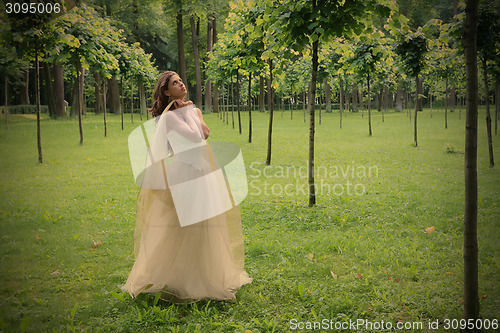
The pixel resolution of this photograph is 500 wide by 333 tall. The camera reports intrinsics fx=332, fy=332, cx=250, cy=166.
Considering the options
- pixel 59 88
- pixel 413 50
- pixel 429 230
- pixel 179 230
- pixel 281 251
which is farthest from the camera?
pixel 59 88

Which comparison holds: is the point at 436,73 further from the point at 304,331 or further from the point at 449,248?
the point at 304,331

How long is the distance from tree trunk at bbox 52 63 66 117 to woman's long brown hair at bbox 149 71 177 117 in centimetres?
2252

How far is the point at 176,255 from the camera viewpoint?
3490mm

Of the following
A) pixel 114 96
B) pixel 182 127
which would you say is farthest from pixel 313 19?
pixel 114 96

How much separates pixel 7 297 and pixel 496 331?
4.92 metres

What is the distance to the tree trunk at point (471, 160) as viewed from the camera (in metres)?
2.58

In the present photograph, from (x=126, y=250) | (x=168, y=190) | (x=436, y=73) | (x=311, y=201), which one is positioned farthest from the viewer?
(x=436, y=73)

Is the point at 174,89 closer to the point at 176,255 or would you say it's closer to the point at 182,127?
the point at 182,127

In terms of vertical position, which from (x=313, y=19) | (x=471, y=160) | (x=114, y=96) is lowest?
(x=471, y=160)

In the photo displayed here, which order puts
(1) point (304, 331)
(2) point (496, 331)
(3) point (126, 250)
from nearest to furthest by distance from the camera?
(2) point (496, 331), (1) point (304, 331), (3) point (126, 250)

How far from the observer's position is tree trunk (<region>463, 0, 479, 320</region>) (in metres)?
2.58

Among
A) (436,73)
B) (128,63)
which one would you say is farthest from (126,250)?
(436,73)

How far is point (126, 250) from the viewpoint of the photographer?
500cm

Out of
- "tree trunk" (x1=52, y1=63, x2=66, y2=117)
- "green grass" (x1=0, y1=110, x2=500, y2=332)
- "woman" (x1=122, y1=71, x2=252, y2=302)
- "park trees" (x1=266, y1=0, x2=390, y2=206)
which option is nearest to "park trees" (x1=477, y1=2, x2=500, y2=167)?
"green grass" (x1=0, y1=110, x2=500, y2=332)
